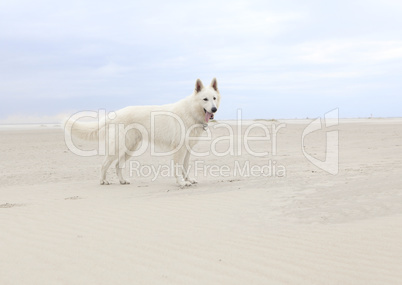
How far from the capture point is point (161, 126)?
779 centimetres

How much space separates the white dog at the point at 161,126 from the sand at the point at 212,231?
0.74m

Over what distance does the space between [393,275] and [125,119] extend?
592cm

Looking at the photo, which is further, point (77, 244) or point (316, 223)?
point (316, 223)

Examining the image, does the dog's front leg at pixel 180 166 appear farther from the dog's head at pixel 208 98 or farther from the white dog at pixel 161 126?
the dog's head at pixel 208 98

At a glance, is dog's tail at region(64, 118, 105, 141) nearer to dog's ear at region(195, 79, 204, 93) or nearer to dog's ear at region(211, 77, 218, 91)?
dog's ear at region(195, 79, 204, 93)

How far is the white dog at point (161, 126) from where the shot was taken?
763cm

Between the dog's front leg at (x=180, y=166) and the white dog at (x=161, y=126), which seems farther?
the white dog at (x=161, y=126)

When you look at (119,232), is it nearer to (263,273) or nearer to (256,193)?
(263,273)

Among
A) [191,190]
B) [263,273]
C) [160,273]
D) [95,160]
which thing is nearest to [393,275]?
[263,273]

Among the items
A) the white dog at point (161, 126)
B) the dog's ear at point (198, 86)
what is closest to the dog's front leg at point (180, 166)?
the white dog at point (161, 126)

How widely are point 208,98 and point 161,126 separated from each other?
3.63 ft

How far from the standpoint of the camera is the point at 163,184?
7.63 metres

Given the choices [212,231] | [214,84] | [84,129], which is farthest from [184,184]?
[212,231]

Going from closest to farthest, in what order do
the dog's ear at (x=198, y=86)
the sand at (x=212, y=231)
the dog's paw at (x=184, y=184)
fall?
the sand at (x=212, y=231) → the dog's paw at (x=184, y=184) → the dog's ear at (x=198, y=86)
